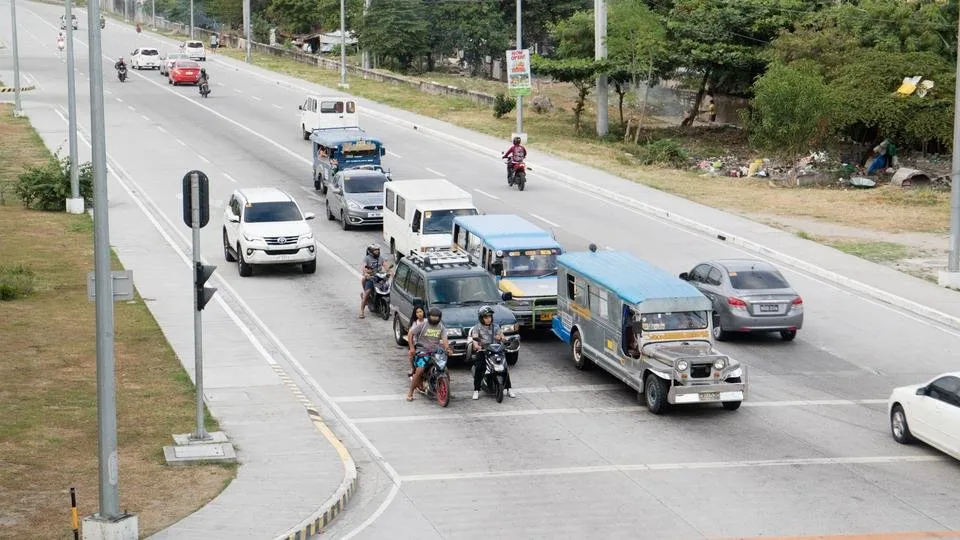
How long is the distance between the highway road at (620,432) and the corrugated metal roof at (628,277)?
1914 mm

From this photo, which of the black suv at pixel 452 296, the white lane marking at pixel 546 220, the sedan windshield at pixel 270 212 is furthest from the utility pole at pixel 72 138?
the black suv at pixel 452 296

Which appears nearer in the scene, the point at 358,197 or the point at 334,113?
the point at 358,197

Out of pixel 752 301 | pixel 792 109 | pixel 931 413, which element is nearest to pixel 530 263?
pixel 752 301

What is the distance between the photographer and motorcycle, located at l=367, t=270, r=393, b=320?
103 feet

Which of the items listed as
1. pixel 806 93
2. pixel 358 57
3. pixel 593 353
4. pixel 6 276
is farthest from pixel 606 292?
pixel 358 57

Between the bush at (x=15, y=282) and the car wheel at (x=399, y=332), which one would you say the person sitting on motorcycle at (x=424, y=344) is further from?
the bush at (x=15, y=282)

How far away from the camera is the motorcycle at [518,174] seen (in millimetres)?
48656

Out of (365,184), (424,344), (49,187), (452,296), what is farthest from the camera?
(49,187)

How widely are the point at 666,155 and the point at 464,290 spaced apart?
32.0m

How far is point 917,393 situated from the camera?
72.3 feet

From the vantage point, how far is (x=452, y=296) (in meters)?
27.6

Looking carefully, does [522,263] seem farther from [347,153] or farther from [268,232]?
[347,153]

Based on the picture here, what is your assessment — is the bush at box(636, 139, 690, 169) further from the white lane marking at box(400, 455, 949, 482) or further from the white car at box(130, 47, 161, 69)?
the white car at box(130, 47, 161, 69)

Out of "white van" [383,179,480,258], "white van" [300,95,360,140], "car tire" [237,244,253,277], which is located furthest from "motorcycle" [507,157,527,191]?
"car tire" [237,244,253,277]
